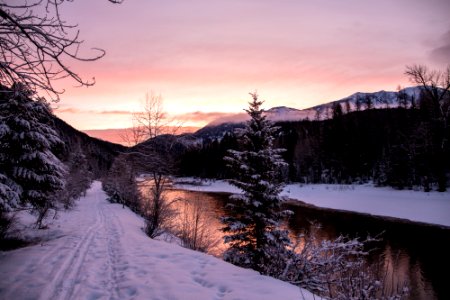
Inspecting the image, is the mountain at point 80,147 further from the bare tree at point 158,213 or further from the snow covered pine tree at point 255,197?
the snow covered pine tree at point 255,197

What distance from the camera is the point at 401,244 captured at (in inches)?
714

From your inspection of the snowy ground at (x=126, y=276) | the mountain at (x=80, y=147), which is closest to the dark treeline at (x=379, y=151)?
the mountain at (x=80, y=147)

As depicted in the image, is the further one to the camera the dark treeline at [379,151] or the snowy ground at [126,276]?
the dark treeline at [379,151]

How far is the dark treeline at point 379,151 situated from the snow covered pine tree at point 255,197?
2568cm

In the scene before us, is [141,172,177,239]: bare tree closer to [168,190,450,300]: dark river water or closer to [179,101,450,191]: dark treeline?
[168,190,450,300]: dark river water

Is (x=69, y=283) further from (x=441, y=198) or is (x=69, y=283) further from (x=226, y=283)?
(x=441, y=198)

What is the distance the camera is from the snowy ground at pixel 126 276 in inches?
216

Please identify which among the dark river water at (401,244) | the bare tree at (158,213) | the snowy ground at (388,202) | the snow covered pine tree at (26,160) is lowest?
the dark river water at (401,244)

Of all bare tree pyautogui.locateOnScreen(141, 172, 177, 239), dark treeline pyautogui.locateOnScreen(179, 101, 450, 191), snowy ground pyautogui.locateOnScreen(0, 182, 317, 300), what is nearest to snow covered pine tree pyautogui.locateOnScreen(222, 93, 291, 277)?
snowy ground pyautogui.locateOnScreen(0, 182, 317, 300)

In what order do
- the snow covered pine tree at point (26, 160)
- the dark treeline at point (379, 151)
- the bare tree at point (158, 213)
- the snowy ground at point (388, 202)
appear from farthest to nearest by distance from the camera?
the dark treeline at point (379, 151), the snowy ground at point (388, 202), the bare tree at point (158, 213), the snow covered pine tree at point (26, 160)

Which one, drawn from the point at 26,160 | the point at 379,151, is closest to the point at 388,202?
the point at 379,151

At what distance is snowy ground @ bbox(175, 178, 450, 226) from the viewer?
2531 centimetres

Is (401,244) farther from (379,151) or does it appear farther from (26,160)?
(379,151)

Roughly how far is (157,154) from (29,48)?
13227mm
